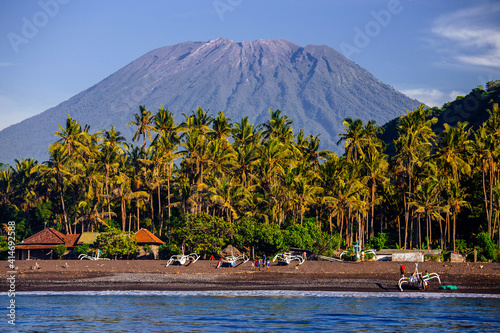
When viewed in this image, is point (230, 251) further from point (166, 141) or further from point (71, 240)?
point (166, 141)

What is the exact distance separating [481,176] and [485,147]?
845 cm

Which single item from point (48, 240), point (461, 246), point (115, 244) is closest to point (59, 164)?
point (48, 240)

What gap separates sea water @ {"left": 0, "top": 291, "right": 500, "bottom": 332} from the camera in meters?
28.8

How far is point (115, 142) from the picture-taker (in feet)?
294

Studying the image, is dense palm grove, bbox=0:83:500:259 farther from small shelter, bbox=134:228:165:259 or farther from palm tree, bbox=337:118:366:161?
small shelter, bbox=134:228:165:259

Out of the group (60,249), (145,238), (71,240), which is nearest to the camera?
(145,238)

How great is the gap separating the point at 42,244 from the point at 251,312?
42365mm

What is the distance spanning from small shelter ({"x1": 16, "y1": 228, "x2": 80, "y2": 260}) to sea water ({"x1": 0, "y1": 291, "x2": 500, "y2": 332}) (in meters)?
25.2

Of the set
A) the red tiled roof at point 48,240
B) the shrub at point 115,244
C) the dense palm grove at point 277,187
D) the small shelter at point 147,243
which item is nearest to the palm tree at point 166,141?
the dense palm grove at point 277,187

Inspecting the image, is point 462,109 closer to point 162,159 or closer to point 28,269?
point 162,159

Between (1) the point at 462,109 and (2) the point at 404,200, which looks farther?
(1) the point at 462,109

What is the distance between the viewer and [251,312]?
33812 millimetres

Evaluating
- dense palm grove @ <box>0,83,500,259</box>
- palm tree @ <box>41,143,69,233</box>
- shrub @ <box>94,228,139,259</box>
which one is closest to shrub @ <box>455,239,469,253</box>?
dense palm grove @ <box>0,83,500,259</box>

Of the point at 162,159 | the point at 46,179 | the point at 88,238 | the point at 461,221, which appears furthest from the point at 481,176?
the point at 46,179
